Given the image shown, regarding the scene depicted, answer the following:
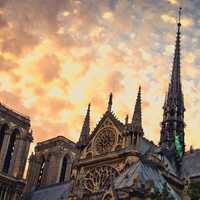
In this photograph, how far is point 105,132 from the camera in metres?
50.8

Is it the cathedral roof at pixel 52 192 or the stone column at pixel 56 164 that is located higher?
the stone column at pixel 56 164

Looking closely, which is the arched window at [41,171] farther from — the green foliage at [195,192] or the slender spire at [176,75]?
the green foliage at [195,192]

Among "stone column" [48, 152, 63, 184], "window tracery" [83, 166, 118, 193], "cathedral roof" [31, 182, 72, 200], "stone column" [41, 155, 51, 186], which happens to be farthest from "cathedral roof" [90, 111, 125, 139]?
"stone column" [41, 155, 51, 186]

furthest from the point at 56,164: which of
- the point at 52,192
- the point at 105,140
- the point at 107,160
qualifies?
the point at 107,160

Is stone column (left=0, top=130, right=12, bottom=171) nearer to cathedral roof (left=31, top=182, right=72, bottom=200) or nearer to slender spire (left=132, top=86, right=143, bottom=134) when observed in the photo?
cathedral roof (left=31, top=182, right=72, bottom=200)

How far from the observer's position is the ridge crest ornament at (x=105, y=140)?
49812 mm

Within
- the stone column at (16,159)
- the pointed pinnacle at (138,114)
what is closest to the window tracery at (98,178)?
the pointed pinnacle at (138,114)

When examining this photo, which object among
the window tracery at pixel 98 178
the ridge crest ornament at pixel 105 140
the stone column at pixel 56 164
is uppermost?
the stone column at pixel 56 164

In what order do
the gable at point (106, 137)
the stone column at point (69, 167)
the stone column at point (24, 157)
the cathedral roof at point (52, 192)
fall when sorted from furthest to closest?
1. the stone column at point (69, 167)
2. the stone column at point (24, 157)
3. the cathedral roof at point (52, 192)
4. the gable at point (106, 137)

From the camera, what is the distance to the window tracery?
47.4 meters

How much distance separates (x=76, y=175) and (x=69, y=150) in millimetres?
28841

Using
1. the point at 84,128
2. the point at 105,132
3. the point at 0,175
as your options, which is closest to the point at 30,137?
the point at 0,175

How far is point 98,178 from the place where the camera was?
4878 centimetres

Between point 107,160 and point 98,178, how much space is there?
2.08 m
